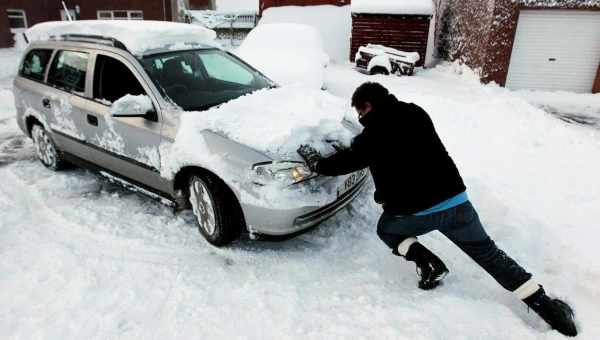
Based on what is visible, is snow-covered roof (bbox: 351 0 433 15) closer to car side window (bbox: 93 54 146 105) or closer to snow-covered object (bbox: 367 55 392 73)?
snow-covered object (bbox: 367 55 392 73)

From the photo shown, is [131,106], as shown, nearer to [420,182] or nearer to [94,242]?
[94,242]

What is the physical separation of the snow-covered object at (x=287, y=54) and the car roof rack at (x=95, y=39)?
3360mm

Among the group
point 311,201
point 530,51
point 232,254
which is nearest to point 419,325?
point 311,201

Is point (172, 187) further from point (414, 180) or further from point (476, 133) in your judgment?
point (476, 133)

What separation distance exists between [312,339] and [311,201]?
999mm

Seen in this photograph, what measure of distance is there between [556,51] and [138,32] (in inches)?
428

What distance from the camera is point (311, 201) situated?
119 inches

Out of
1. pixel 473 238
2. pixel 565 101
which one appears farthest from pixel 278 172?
pixel 565 101

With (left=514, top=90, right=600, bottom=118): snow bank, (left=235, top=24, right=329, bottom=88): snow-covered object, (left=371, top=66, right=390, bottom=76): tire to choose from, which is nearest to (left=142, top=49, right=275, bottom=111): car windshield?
(left=235, top=24, right=329, bottom=88): snow-covered object

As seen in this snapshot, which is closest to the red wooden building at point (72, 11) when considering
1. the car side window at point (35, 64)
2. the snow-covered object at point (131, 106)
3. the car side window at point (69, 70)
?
the car side window at point (35, 64)

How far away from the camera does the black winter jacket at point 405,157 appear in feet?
8.22

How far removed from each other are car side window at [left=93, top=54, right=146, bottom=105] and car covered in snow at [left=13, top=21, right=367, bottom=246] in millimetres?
14

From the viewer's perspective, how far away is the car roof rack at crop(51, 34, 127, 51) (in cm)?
384

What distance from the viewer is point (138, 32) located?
3.84 m
